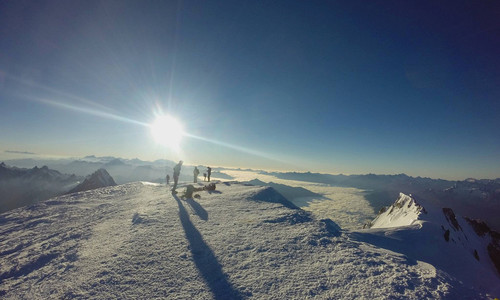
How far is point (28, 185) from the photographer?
145 metres

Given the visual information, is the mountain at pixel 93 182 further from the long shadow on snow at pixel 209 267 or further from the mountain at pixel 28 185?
the long shadow on snow at pixel 209 267

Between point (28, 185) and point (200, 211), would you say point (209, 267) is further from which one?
point (28, 185)

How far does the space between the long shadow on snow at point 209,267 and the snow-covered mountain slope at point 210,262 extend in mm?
28

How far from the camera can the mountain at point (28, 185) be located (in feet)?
421

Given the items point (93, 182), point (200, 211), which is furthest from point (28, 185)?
point (200, 211)

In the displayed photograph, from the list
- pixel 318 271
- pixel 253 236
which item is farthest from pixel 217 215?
pixel 318 271

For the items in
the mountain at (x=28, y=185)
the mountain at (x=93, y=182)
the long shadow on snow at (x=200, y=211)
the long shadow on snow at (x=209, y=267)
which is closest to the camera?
the long shadow on snow at (x=209, y=267)

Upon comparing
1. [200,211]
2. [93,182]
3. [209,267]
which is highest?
[200,211]

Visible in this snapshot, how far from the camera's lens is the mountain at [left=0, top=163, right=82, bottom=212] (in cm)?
12825

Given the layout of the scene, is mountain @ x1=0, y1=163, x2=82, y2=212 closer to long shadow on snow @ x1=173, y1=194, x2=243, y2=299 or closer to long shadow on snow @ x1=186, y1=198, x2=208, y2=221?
long shadow on snow @ x1=186, y1=198, x2=208, y2=221

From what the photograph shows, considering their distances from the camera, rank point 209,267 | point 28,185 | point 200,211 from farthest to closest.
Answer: point 28,185, point 200,211, point 209,267

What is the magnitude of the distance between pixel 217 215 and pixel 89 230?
639 cm

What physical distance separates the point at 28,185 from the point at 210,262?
21595cm

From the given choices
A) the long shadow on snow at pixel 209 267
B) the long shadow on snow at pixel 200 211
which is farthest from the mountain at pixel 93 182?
the long shadow on snow at pixel 209 267
